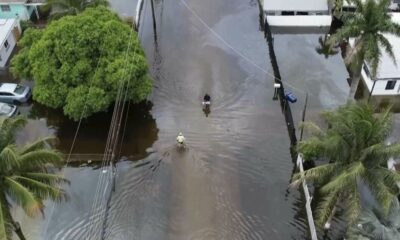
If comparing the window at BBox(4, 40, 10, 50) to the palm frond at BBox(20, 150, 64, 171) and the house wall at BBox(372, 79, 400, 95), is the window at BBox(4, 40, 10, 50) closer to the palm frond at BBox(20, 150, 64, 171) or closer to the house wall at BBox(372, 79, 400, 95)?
the palm frond at BBox(20, 150, 64, 171)

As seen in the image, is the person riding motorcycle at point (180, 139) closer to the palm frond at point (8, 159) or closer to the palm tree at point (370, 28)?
the palm tree at point (370, 28)

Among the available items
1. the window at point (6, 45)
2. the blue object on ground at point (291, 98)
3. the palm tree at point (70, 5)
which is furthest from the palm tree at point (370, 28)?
the window at point (6, 45)

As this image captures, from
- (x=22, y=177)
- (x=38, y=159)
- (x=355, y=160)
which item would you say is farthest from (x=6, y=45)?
(x=355, y=160)

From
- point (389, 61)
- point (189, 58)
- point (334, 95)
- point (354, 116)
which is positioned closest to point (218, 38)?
point (189, 58)

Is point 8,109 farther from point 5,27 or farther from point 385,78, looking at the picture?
point 385,78

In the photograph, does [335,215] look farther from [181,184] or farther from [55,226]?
[55,226]

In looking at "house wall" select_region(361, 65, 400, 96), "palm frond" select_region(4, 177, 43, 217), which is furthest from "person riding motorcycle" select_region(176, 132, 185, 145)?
"house wall" select_region(361, 65, 400, 96)
